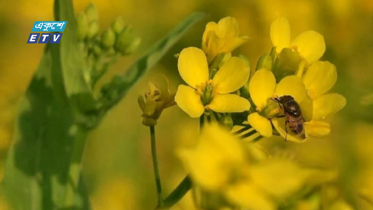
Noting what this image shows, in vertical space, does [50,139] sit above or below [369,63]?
above

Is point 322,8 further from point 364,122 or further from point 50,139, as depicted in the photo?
point 50,139

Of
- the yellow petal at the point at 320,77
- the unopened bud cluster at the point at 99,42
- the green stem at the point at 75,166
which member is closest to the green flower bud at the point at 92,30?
the unopened bud cluster at the point at 99,42

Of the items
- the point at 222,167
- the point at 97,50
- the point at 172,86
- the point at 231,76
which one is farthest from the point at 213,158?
the point at 172,86

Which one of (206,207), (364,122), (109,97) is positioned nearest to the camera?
(206,207)

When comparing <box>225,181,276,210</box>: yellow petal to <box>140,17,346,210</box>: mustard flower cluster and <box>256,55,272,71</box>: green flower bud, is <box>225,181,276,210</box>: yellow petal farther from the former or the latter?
<box>256,55,272,71</box>: green flower bud

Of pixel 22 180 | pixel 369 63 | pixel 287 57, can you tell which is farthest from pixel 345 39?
pixel 22 180

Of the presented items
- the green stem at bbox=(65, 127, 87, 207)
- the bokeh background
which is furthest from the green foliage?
the bokeh background

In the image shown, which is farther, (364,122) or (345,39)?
(345,39)
